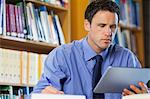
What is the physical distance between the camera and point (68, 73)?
2.15 metres

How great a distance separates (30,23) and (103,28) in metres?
0.91

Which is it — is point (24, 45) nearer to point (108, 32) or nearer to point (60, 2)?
point (60, 2)

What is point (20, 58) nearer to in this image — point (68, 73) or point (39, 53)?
point (39, 53)

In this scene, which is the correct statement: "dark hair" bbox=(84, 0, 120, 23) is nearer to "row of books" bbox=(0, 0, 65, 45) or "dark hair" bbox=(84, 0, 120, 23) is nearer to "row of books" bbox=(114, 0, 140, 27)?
"row of books" bbox=(0, 0, 65, 45)

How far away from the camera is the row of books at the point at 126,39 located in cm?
388

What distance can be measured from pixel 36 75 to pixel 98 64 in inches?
34.4

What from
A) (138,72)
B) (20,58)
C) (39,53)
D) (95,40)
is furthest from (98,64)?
(39,53)

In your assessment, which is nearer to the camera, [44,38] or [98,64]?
[98,64]

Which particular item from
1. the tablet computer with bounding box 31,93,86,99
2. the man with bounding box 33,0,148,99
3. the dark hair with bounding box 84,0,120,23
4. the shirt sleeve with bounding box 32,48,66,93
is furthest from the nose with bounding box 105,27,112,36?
the tablet computer with bounding box 31,93,86,99

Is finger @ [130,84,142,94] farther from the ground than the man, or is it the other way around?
the man

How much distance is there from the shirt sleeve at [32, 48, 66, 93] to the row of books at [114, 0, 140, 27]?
1.97 m

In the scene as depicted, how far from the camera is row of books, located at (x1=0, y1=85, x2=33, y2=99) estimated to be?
9.05 ft

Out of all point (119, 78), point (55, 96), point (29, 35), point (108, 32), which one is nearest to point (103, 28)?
point (108, 32)

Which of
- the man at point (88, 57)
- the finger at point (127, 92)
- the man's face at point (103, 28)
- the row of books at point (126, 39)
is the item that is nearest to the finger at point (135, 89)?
the finger at point (127, 92)
